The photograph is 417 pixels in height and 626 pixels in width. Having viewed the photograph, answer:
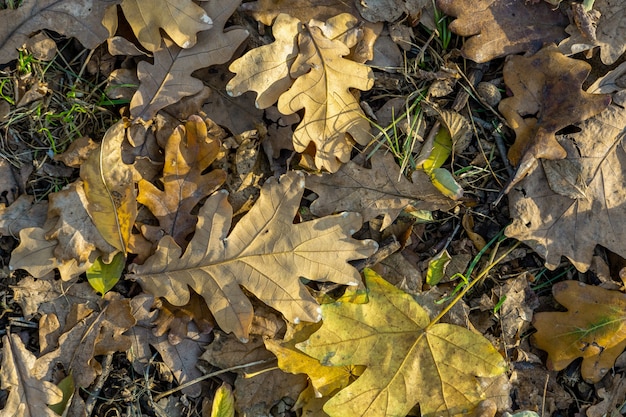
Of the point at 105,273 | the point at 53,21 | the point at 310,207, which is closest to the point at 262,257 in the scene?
the point at 310,207

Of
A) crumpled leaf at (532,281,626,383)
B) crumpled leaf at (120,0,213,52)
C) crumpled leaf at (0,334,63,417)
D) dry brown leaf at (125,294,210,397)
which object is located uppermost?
crumpled leaf at (120,0,213,52)

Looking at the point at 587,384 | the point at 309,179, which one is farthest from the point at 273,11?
the point at 587,384

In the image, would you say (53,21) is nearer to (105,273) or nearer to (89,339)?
(105,273)

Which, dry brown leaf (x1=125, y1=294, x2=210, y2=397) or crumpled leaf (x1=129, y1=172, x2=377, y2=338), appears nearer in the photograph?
crumpled leaf (x1=129, y1=172, x2=377, y2=338)

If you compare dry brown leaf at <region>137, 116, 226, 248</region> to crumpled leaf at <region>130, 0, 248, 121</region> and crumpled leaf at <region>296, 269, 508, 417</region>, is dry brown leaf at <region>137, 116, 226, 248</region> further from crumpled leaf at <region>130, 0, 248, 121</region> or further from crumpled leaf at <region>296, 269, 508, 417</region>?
crumpled leaf at <region>296, 269, 508, 417</region>

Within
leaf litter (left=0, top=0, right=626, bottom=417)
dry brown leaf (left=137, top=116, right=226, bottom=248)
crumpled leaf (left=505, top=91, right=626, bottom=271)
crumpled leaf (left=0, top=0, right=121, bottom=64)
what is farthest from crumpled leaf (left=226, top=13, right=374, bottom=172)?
crumpled leaf (left=505, top=91, right=626, bottom=271)

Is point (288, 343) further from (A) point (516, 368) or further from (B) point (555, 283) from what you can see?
(B) point (555, 283)

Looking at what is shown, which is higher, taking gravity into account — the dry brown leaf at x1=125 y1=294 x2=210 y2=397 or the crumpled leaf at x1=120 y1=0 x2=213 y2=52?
the crumpled leaf at x1=120 y1=0 x2=213 y2=52
